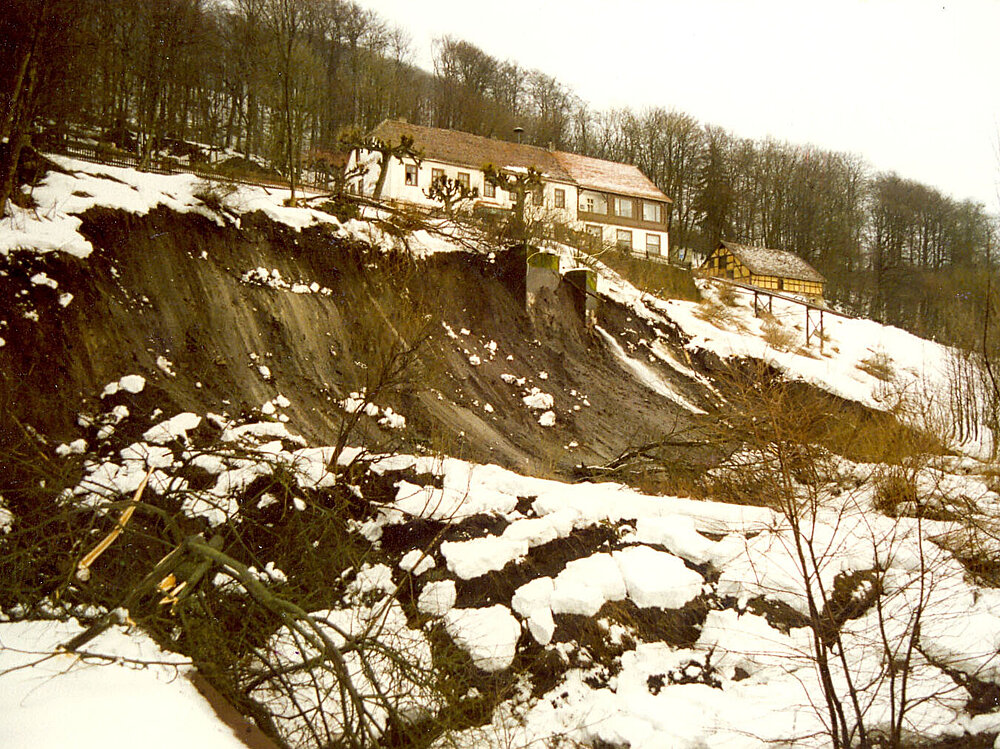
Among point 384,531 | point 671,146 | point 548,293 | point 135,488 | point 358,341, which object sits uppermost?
point 671,146

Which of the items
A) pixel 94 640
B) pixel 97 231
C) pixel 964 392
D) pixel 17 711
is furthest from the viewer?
pixel 964 392

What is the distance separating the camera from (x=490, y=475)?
916 centimetres

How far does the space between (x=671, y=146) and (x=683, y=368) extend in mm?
34640

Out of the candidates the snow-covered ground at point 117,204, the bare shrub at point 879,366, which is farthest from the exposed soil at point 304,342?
the bare shrub at point 879,366

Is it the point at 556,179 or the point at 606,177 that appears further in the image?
the point at 606,177

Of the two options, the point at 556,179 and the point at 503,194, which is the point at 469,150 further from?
the point at 556,179

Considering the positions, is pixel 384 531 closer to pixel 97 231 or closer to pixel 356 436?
pixel 356 436

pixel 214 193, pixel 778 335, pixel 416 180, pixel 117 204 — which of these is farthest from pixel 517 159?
pixel 117 204

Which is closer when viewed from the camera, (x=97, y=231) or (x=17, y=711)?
(x=17, y=711)

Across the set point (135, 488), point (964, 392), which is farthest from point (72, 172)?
point (964, 392)

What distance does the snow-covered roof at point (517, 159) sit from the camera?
3127cm

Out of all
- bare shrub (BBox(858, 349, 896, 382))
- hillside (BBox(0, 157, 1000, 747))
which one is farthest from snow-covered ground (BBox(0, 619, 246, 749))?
bare shrub (BBox(858, 349, 896, 382))

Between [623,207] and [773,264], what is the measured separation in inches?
407

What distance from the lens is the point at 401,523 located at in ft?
26.6
